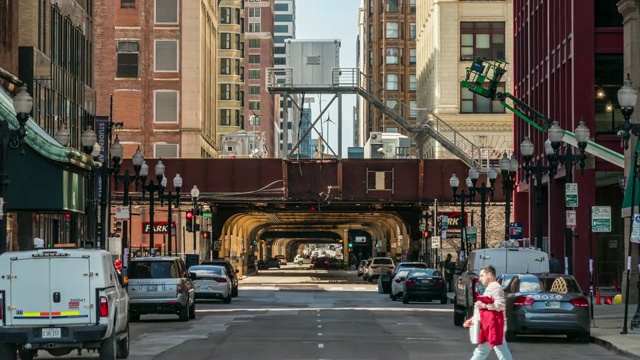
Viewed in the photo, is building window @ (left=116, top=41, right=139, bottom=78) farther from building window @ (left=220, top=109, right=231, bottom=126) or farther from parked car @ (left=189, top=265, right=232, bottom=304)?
parked car @ (left=189, top=265, right=232, bottom=304)

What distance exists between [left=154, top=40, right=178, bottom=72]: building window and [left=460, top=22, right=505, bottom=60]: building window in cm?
2297

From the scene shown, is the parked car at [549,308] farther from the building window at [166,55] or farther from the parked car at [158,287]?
the building window at [166,55]

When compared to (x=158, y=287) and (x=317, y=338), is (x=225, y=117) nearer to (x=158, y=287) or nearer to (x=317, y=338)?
(x=158, y=287)

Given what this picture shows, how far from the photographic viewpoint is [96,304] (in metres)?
21.2

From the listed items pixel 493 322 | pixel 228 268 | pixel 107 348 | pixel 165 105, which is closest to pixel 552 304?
pixel 493 322

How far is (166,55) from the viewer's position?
106250 mm

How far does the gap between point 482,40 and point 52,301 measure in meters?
86.6

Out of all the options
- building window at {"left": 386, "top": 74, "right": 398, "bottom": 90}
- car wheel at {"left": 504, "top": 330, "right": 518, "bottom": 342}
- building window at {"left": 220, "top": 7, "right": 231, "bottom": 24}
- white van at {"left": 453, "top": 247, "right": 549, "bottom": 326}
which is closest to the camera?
car wheel at {"left": 504, "top": 330, "right": 518, "bottom": 342}

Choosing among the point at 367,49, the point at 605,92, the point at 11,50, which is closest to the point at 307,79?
the point at 605,92

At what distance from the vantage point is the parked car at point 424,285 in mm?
51156

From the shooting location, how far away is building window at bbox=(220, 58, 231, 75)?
140 m

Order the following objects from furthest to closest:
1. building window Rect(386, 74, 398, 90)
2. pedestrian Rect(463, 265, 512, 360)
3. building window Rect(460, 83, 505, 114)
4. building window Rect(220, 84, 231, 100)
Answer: building window Rect(386, 74, 398, 90) < building window Rect(220, 84, 231, 100) < building window Rect(460, 83, 505, 114) < pedestrian Rect(463, 265, 512, 360)

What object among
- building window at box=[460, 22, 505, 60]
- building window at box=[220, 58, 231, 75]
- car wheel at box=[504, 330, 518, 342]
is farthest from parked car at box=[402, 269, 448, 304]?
building window at box=[220, 58, 231, 75]

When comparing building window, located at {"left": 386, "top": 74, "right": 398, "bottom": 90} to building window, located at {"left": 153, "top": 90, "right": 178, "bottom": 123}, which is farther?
building window, located at {"left": 386, "top": 74, "right": 398, "bottom": 90}
